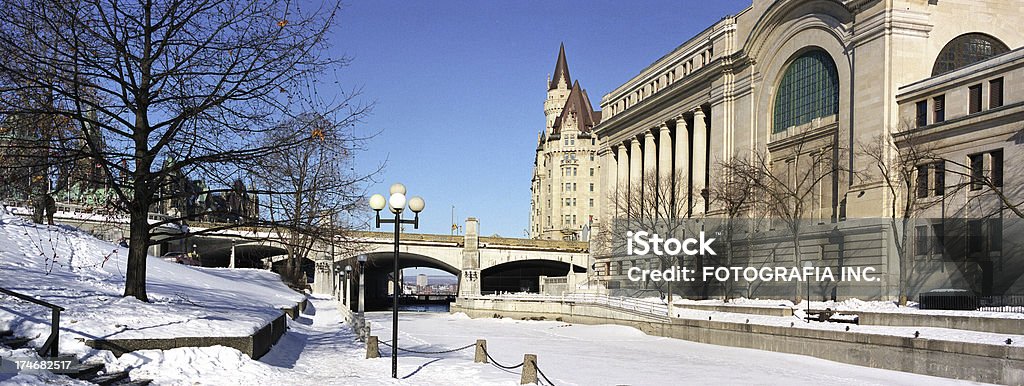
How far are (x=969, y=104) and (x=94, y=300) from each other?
43912 millimetres

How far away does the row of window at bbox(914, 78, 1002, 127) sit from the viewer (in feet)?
146

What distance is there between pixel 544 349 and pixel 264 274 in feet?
70.5

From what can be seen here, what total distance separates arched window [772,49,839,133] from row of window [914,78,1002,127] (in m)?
9.15

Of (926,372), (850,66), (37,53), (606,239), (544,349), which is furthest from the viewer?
(606,239)

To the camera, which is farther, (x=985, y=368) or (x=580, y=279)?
(x=580, y=279)

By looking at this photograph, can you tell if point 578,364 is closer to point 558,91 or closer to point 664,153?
point 664,153

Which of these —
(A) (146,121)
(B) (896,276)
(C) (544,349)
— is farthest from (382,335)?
(B) (896,276)

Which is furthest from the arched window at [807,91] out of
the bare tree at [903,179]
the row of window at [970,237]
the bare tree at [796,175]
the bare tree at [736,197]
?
the row of window at [970,237]

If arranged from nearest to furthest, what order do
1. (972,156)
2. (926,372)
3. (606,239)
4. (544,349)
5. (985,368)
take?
(985,368) → (926,372) → (544,349) → (972,156) → (606,239)

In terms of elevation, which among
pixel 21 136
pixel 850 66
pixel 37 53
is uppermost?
pixel 850 66

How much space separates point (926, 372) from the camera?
25.5m

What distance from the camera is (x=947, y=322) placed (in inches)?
1164

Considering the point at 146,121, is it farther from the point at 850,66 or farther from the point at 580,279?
the point at 580,279

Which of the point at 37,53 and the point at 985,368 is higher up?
the point at 37,53
